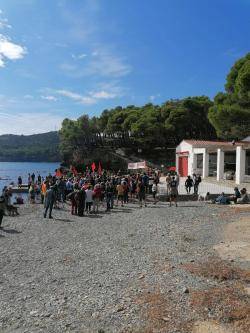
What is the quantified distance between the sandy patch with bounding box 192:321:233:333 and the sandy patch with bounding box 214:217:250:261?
4.14 m

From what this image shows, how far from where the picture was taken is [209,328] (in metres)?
6.02

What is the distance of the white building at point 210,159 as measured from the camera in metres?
30.7

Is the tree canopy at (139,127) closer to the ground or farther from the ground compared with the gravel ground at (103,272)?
farther from the ground

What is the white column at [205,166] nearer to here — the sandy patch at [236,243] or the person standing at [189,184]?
the person standing at [189,184]

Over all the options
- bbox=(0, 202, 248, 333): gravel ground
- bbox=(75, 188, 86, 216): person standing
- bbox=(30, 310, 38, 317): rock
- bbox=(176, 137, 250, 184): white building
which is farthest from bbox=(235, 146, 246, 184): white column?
bbox=(30, 310, 38, 317): rock

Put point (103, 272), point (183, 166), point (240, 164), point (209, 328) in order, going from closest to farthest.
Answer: point (209, 328), point (103, 272), point (240, 164), point (183, 166)

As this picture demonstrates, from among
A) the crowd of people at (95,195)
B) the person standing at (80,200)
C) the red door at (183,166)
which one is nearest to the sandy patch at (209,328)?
the crowd of people at (95,195)

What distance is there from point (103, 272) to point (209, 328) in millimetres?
3749

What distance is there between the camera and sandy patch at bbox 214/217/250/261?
1036 cm

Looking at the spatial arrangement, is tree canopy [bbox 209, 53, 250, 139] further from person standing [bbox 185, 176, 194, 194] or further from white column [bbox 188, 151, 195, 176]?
white column [bbox 188, 151, 195, 176]

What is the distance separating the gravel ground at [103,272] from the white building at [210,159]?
48.5 ft

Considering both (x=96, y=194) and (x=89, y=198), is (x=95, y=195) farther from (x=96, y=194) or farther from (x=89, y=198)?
(x=89, y=198)

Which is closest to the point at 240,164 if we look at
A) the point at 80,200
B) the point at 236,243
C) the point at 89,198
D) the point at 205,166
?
the point at 205,166

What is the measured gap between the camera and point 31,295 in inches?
305
